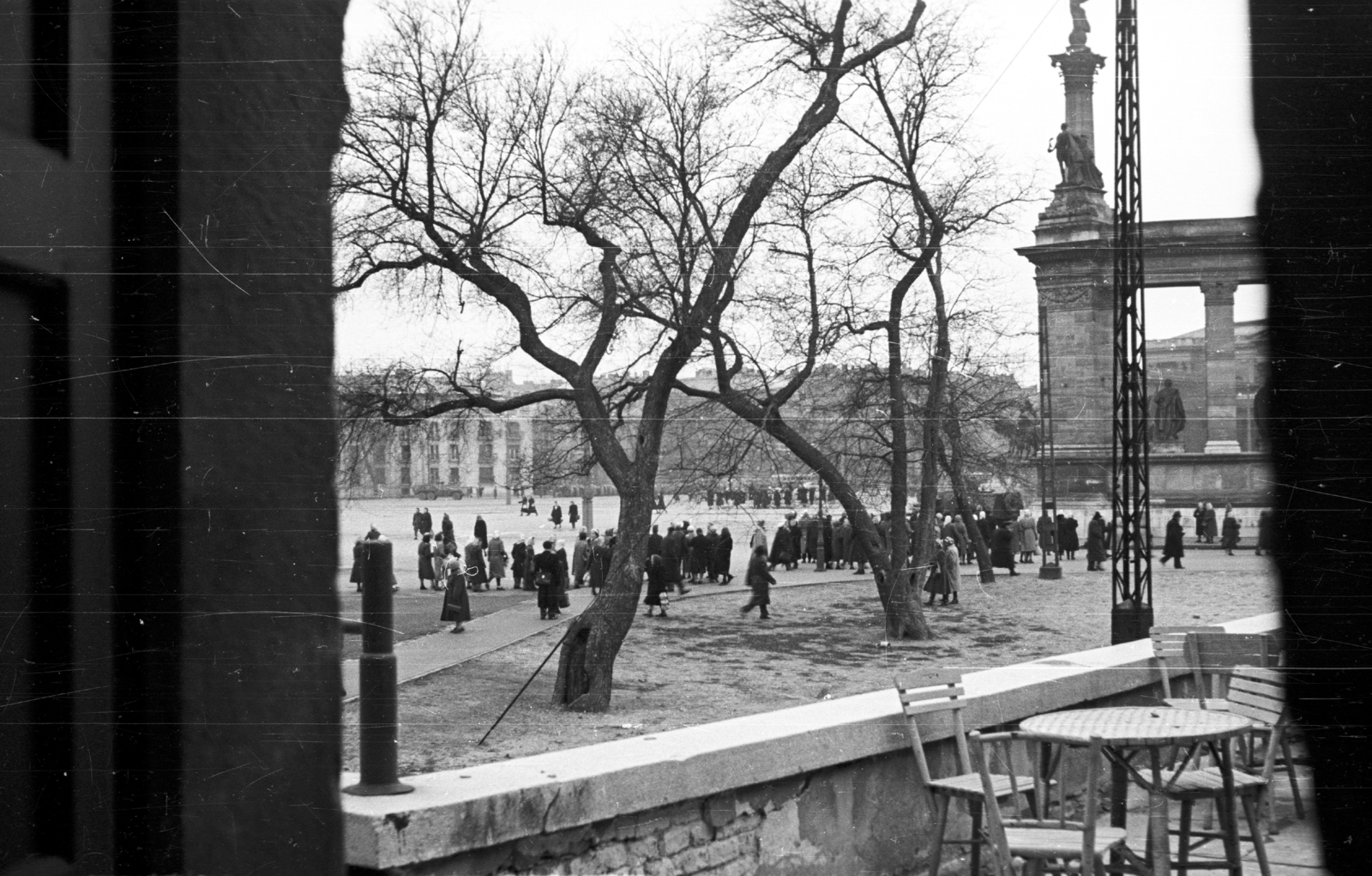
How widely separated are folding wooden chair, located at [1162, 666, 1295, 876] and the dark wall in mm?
224

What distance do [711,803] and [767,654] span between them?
11.3ft

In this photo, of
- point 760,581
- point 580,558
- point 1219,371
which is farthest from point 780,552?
point 1219,371

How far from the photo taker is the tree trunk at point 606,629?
564 cm

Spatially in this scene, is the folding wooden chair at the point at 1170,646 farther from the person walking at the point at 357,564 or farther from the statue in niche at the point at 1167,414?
the person walking at the point at 357,564

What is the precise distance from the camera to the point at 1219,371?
4023 millimetres

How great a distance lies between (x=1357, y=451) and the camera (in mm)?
2812

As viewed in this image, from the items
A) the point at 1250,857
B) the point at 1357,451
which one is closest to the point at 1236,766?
the point at 1250,857

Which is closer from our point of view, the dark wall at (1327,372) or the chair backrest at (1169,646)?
the dark wall at (1327,372)

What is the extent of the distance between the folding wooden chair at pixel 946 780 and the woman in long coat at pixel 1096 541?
2216mm

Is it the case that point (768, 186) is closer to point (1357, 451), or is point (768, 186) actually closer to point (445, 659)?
point (445, 659)

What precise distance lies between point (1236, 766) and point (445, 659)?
Result: 2.99 m

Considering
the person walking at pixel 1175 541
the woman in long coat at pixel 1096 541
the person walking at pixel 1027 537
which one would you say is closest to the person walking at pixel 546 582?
the person walking at pixel 1027 537

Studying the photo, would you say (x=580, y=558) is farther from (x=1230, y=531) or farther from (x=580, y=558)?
(x=1230, y=531)

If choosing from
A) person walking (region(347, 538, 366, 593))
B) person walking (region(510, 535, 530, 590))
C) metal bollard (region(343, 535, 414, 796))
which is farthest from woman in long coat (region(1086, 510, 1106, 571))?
metal bollard (region(343, 535, 414, 796))
